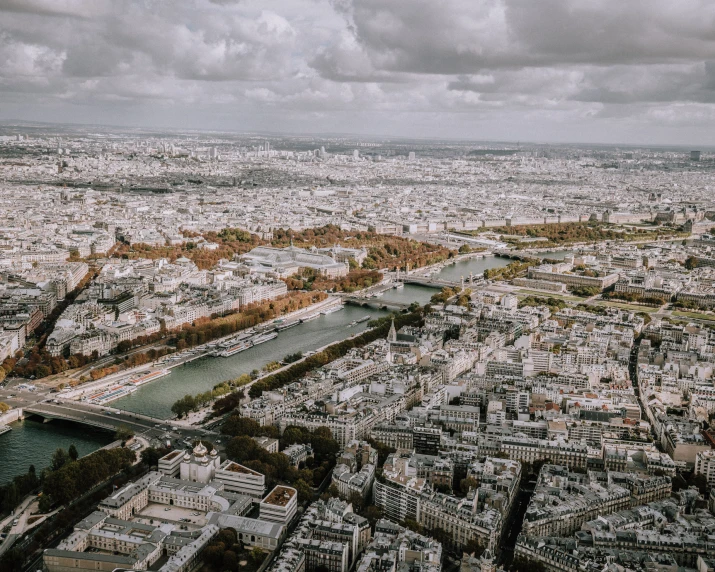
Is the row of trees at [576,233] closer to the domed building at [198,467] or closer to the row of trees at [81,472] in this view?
the domed building at [198,467]

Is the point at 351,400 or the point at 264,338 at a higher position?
the point at 351,400

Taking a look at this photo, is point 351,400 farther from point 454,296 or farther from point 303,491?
point 454,296

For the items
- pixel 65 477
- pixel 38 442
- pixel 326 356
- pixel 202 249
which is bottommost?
pixel 38 442

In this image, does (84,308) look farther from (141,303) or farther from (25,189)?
(25,189)

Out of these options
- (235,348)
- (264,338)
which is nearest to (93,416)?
(235,348)

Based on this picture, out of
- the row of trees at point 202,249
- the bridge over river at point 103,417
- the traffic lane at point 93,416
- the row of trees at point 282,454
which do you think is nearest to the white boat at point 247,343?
the bridge over river at point 103,417

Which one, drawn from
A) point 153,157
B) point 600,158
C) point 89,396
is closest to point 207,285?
point 89,396
